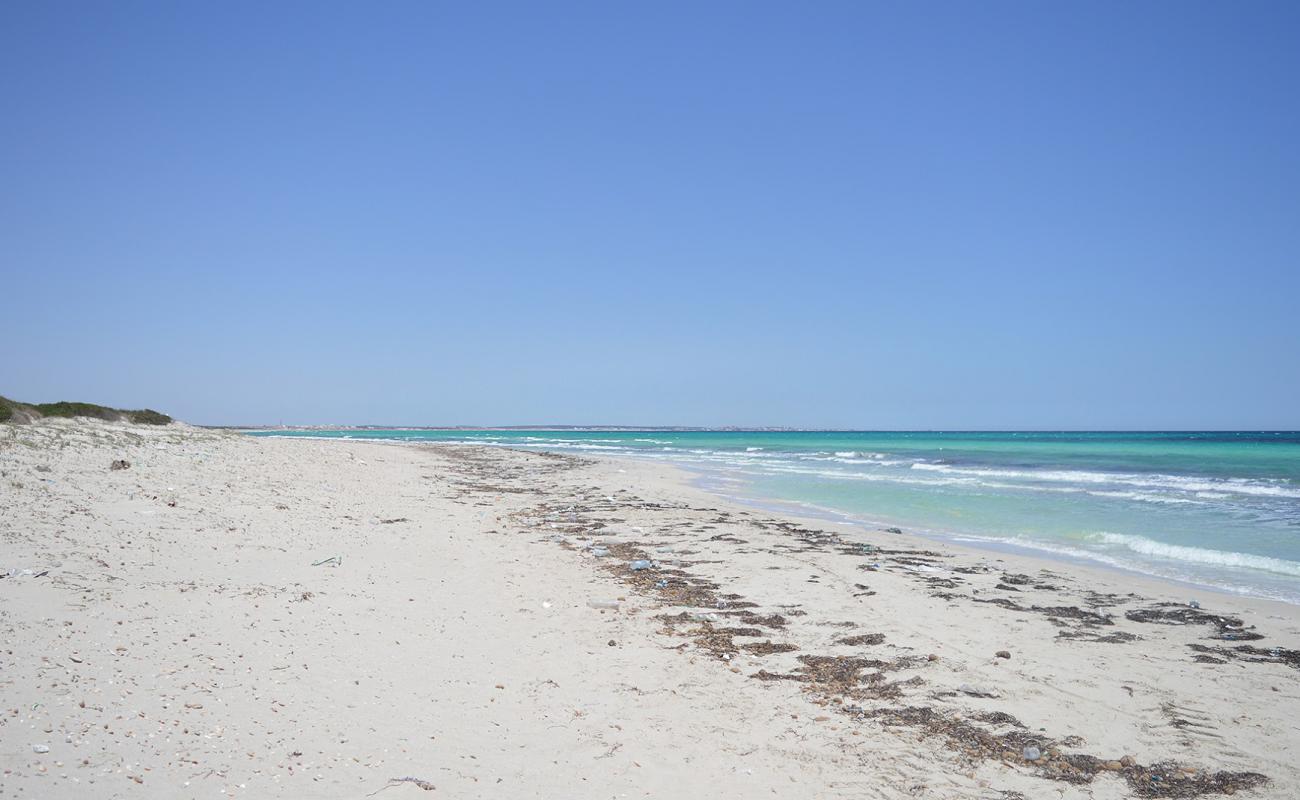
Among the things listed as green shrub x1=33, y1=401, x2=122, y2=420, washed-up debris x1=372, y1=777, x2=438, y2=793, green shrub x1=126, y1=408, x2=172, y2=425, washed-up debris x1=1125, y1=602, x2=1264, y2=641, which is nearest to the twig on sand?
washed-up debris x1=372, y1=777, x2=438, y2=793

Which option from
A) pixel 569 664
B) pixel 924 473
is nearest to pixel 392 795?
pixel 569 664

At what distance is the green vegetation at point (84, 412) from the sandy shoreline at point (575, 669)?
685 inches

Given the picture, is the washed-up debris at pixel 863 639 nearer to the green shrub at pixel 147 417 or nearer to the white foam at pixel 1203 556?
the white foam at pixel 1203 556

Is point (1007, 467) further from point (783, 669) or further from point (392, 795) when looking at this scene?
point (392, 795)

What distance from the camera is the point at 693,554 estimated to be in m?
10.5

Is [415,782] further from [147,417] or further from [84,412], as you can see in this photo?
[147,417]

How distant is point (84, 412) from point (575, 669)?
34.2 m

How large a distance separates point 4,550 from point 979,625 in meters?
9.21

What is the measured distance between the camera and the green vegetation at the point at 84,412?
23.1 metres

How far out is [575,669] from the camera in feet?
17.4

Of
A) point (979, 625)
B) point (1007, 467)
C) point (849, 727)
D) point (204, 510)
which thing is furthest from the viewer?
point (1007, 467)

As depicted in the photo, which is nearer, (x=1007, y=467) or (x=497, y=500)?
(x=497, y=500)

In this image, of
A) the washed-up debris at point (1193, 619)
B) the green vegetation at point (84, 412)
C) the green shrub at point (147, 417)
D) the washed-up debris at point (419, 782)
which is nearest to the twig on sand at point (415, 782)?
the washed-up debris at point (419, 782)

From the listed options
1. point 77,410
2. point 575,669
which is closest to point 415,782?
point 575,669
